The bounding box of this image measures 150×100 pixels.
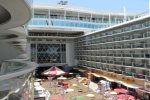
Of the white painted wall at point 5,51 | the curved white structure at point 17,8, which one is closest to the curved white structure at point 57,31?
the white painted wall at point 5,51

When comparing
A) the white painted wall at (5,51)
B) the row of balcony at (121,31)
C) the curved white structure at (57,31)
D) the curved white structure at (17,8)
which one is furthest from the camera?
the curved white structure at (57,31)

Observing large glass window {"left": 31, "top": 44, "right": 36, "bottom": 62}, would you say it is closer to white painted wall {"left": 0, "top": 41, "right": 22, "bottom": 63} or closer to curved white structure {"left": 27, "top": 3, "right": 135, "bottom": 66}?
curved white structure {"left": 27, "top": 3, "right": 135, "bottom": 66}

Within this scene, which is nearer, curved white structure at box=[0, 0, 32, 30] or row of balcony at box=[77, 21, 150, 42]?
curved white structure at box=[0, 0, 32, 30]

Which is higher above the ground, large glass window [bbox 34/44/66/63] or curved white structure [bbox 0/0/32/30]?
curved white structure [bbox 0/0/32/30]

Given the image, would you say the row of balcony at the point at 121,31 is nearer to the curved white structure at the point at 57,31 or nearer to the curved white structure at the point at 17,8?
the curved white structure at the point at 57,31

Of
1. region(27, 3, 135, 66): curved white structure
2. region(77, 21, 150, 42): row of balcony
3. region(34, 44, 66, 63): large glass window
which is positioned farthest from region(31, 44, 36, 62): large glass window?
region(77, 21, 150, 42): row of balcony

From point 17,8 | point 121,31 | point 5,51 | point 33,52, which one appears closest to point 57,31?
point 33,52

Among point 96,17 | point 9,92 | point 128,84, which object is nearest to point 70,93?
point 128,84

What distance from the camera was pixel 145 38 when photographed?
995 inches

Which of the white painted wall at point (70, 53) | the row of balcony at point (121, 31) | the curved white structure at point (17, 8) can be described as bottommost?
the white painted wall at point (70, 53)

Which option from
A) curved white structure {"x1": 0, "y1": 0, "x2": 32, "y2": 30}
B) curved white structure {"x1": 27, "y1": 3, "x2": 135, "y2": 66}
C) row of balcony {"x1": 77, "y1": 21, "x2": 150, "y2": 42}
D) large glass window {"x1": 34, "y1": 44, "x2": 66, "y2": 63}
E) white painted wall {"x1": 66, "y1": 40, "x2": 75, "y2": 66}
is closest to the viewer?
curved white structure {"x1": 0, "y1": 0, "x2": 32, "y2": 30}

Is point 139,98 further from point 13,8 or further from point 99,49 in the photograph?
point 13,8

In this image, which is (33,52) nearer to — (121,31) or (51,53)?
(51,53)

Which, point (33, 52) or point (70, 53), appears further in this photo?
point (70, 53)
